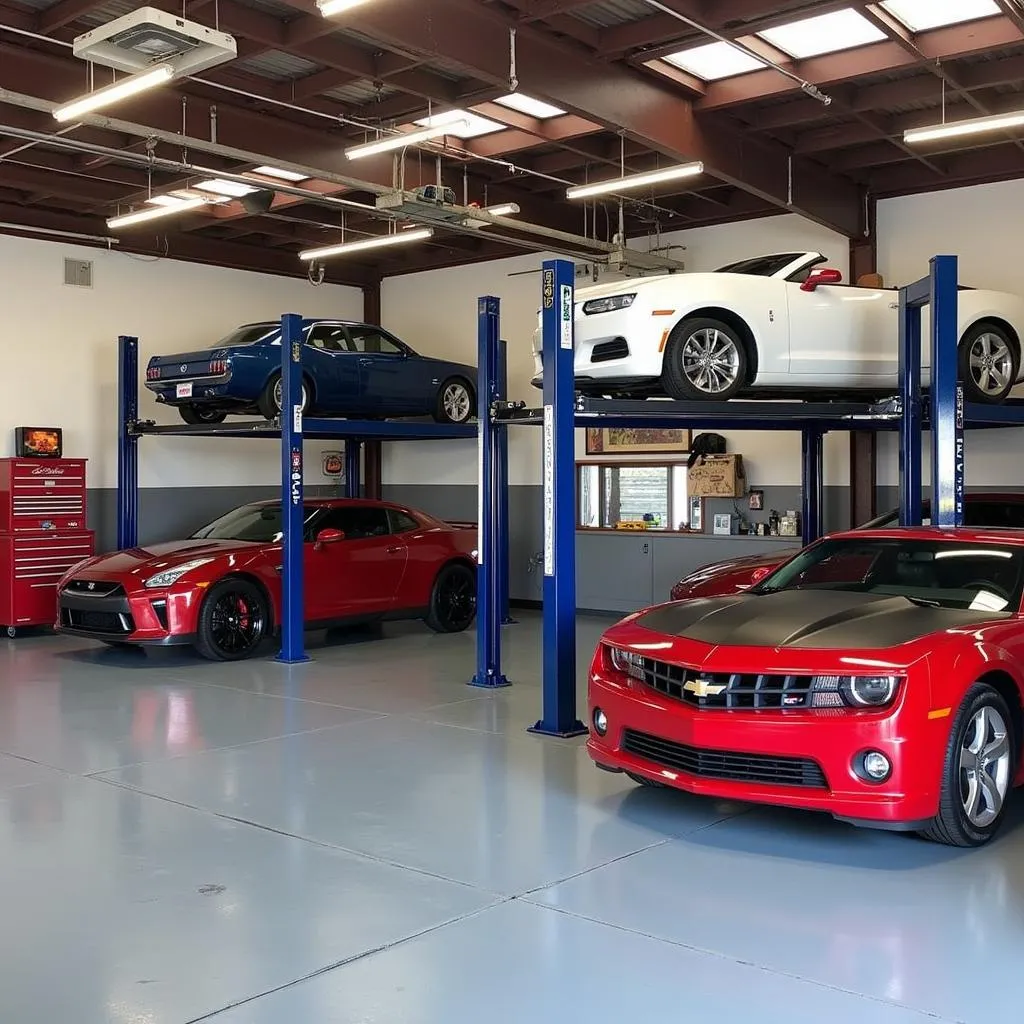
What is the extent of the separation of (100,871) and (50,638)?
289 inches

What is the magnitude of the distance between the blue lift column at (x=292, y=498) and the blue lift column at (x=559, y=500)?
3.31 metres

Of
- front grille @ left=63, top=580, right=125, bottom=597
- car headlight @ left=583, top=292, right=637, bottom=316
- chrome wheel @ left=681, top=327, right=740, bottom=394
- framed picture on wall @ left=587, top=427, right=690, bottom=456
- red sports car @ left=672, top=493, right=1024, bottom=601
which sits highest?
car headlight @ left=583, top=292, right=637, bottom=316

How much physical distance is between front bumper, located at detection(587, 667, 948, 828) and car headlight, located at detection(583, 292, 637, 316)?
338cm

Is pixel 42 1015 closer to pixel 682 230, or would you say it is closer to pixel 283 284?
pixel 682 230

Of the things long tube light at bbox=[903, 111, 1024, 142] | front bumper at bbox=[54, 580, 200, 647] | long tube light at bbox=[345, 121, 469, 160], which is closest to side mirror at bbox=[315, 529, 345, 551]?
front bumper at bbox=[54, 580, 200, 647]

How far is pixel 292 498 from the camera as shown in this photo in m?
9.47

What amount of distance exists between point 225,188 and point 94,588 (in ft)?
15.1

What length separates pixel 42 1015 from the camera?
3.02 meters

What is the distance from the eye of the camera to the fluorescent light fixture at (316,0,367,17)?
5.89 meters

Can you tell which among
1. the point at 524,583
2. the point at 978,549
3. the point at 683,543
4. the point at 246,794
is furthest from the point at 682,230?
the point at 246,794

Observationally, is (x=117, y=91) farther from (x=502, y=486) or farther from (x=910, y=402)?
(x=910, y=402)

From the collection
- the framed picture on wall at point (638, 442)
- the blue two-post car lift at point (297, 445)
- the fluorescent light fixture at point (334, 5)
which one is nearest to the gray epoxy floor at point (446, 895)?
the blue two-post car lift at point (297, 445)

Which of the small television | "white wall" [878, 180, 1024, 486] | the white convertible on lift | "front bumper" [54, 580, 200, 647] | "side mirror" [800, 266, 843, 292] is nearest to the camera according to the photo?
the white convertible on lift

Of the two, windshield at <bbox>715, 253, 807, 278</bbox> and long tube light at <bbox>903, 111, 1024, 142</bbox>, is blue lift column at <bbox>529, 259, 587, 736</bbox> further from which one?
long tube light at <bbox>903, 111, 1024, 142</bbox>
